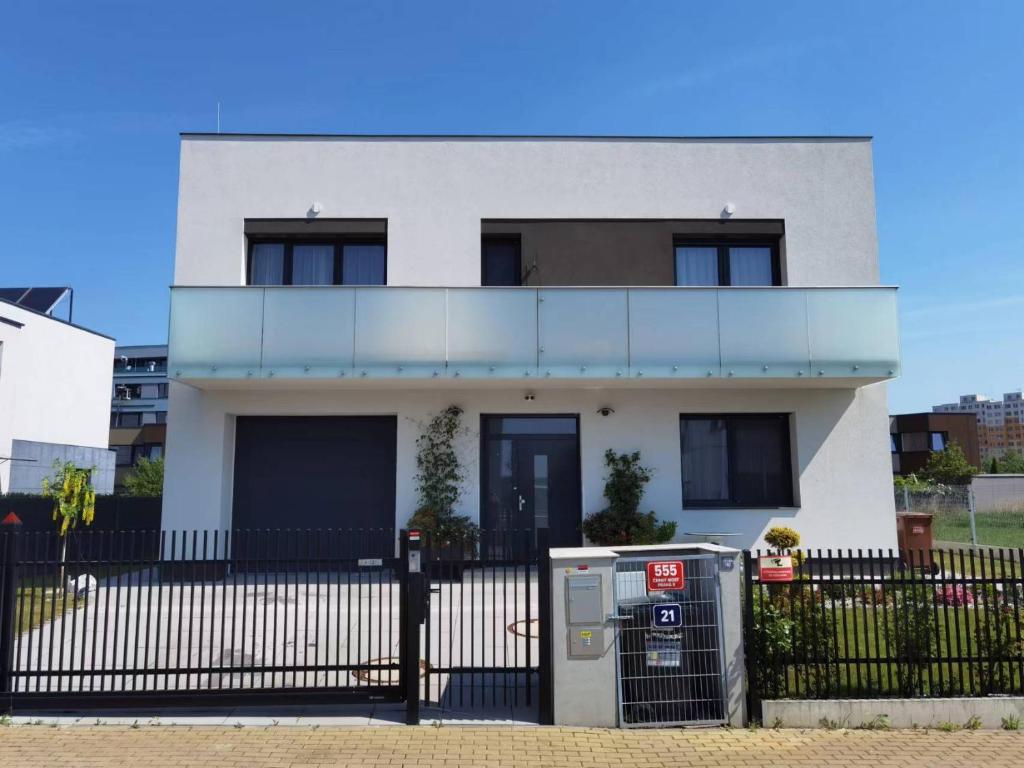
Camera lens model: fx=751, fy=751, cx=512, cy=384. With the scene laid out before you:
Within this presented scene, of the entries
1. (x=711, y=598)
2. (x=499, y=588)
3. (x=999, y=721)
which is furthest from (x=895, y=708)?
(x=499, y=588)

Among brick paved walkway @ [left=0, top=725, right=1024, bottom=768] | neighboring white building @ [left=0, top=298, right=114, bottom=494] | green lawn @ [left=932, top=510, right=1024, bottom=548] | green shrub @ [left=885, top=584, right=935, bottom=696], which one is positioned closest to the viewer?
brick paved walkway @ [left=0, top=725, right=1024, bottom=768]

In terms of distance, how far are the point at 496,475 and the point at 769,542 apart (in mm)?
5232

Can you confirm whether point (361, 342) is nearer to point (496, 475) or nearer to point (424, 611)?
point (496, 475)

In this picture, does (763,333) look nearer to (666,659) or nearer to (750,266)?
(750,266)

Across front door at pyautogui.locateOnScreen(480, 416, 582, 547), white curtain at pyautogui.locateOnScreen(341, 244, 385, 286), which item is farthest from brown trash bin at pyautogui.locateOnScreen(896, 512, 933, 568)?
white curtain at pyautogui.locateOnScreen(341, 244, 385, 286)

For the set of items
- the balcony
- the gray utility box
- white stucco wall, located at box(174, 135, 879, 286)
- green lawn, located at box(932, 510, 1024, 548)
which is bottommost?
green lawn, located at box(932, 510, 1024, 548)

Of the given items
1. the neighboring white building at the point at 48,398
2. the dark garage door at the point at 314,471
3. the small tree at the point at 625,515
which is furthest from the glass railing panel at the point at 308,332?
the neighboring white building at the point at 48,398

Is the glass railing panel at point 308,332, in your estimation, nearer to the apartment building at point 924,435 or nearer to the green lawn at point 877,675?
the green lawn at point 877,675

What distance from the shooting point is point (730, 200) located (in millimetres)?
15109

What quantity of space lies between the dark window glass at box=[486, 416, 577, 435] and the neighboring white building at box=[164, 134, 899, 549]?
1.5 inches

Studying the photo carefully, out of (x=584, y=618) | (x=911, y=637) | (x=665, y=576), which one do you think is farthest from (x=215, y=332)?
(x=911, y=637)

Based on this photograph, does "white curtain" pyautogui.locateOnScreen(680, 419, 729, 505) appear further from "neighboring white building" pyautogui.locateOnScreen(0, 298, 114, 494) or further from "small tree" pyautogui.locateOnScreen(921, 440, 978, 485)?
"small tree" pyautogui.locateOnScreen(921, 440, 978, 485)

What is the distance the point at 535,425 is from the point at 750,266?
556cm

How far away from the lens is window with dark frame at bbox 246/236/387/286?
1522 cm
